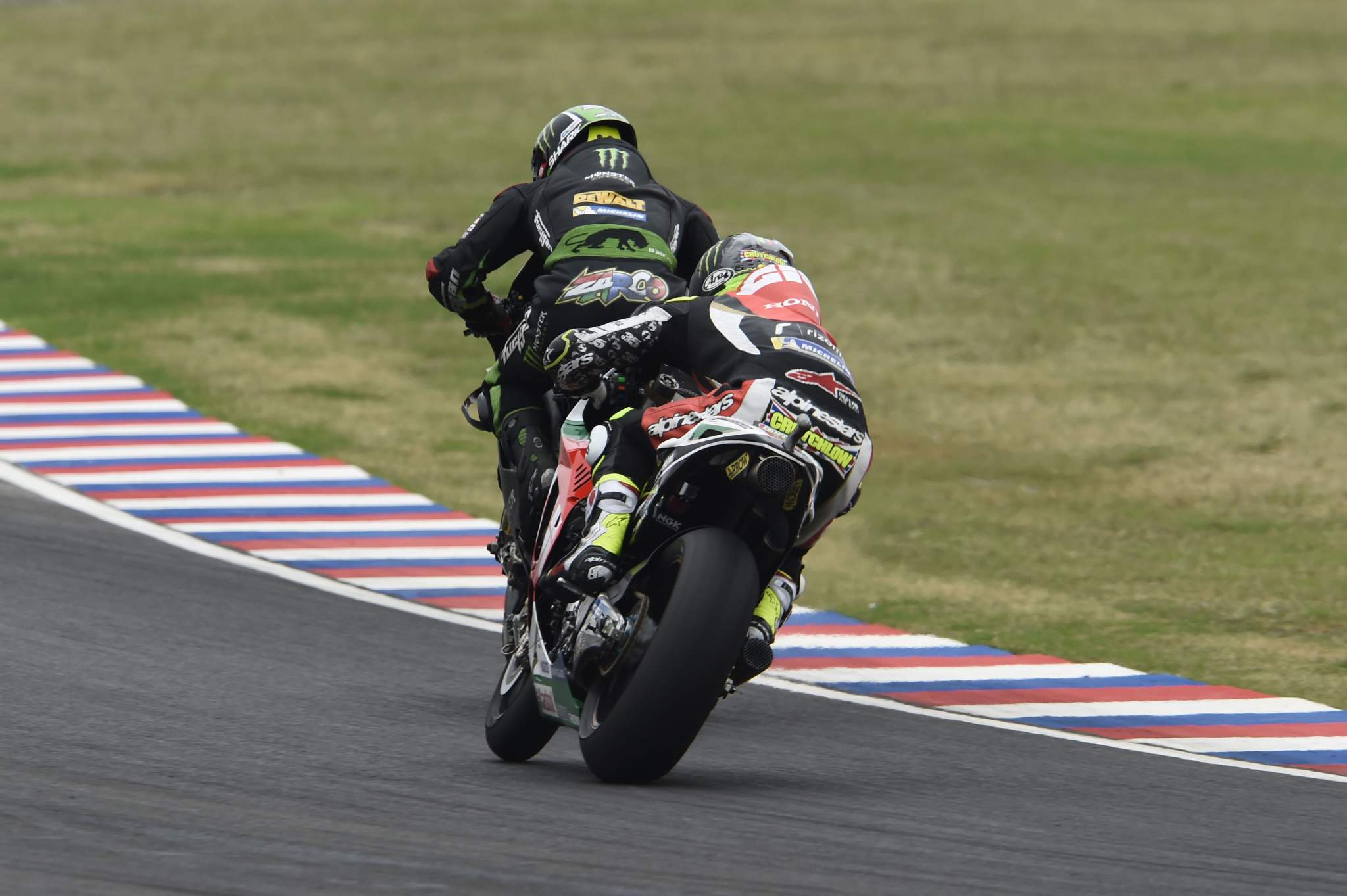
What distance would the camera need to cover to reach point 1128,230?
21.6m

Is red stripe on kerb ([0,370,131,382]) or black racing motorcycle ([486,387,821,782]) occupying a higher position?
red stripe on kerb ([0,370,131,382])

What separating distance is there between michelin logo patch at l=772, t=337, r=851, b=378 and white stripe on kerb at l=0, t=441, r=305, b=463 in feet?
22.5

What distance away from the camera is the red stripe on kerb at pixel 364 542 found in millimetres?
10273

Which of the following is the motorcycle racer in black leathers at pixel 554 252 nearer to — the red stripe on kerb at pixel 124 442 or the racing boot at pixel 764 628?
the racing boot at pixel 764 628

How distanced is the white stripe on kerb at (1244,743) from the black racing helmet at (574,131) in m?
2.95

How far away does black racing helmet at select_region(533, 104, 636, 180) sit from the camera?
7.62m

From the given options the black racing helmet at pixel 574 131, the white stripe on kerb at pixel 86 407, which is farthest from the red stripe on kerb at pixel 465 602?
the white stripe on kerb at pixel 86 407

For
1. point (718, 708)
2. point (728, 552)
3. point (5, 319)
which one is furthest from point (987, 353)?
point (728, 552)

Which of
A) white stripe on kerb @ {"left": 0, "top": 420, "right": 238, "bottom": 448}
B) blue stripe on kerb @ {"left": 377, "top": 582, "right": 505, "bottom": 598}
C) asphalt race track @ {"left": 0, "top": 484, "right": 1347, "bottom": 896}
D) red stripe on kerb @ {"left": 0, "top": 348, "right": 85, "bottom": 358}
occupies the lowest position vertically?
asphalt race track @ {"left": 0, "top": 484, "right": 1347, "bottom": 896}

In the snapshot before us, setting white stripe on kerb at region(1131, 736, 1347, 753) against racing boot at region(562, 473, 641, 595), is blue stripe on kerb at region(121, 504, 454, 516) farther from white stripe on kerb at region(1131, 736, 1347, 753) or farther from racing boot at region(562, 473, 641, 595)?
racing boot at region(562, 473, 641, 595)

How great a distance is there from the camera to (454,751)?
Answer: 6.49 metres

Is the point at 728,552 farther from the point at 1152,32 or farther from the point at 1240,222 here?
the point at 1152,32

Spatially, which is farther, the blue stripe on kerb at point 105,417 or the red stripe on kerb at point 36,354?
the red stripe on kerb at point 36,354

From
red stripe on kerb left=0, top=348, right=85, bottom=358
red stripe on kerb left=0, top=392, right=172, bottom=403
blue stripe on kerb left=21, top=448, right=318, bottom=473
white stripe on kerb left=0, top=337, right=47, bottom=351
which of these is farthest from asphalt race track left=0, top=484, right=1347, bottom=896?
white stripe on kerb left=0, top=337, right=47, bottom=351
